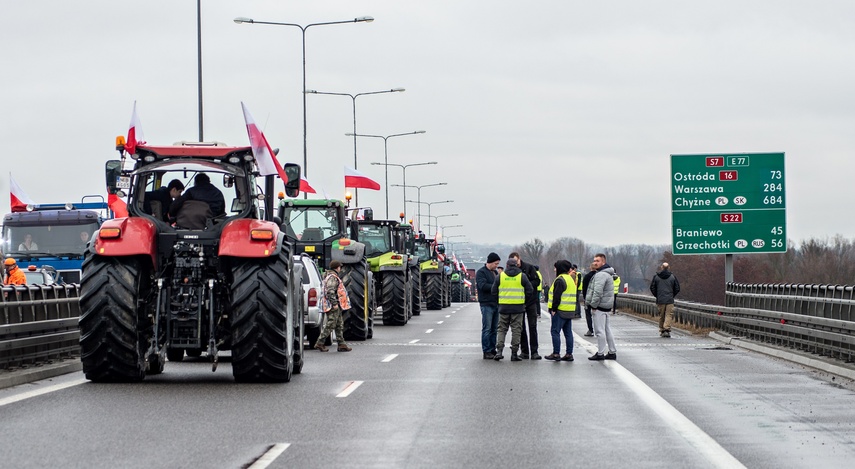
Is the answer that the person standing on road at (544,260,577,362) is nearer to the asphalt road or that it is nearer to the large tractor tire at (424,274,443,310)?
the asphalt road

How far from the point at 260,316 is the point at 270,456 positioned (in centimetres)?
565

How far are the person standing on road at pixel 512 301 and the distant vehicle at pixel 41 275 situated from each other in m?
13.6

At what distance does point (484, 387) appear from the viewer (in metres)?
15.5

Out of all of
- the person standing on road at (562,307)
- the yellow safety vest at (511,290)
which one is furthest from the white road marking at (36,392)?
the person standing on road at (562,307)

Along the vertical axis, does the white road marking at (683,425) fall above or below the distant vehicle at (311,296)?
below

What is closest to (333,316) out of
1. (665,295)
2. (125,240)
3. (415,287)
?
(125,240)

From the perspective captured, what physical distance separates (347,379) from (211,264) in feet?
→ 7.69

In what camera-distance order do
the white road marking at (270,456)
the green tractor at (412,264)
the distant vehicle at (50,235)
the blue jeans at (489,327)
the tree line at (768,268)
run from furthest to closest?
the tree line at (768,268) → the green tractor at (412,264) → the distant vehicle at (50,235) → the blue jeans at (489,327) → the white road marking at (270,456)

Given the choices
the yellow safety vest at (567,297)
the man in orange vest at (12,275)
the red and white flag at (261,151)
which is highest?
the red and white flag at (261,151)

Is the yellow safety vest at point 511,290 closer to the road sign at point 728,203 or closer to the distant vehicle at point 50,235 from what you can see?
the road sign at point 728,203

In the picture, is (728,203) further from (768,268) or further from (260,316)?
(768,268)

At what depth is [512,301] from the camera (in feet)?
69.6

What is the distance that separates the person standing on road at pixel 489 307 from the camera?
21.4 meters

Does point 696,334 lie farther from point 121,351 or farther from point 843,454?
point 843,454
